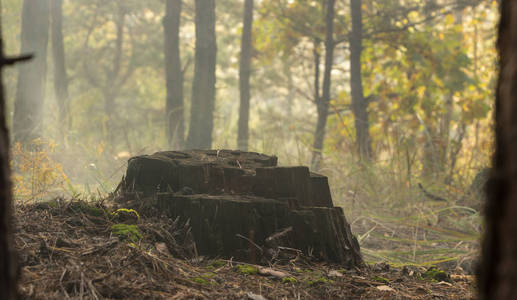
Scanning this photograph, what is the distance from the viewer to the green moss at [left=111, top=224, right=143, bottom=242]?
2.59m

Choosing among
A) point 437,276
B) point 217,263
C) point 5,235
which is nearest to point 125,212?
point 217,263

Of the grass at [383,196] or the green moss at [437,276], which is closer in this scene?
the green moss at [437,276]

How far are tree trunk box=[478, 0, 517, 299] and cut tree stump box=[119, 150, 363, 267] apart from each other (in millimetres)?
1889

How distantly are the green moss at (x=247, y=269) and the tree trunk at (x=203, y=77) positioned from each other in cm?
564

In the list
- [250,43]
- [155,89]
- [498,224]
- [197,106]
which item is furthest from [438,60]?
[155,89]

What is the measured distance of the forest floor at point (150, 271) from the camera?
1.96 meters

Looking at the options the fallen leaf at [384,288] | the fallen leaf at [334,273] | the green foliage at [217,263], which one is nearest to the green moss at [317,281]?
the fallen leaf at [334,273]

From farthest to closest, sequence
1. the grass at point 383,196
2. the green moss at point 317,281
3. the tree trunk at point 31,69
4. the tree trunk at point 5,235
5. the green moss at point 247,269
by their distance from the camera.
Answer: the tree trunk at point 31,69 → the grass at point 383,196 → the green moss at point 247,269 → the green moss at point 317,281 → the tree trunk at point 5,235

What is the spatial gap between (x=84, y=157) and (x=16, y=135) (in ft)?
6.95

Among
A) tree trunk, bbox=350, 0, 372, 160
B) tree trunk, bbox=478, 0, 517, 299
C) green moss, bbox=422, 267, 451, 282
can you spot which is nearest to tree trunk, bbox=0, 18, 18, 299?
tree trunk, bbox=478, 0, 517, 299

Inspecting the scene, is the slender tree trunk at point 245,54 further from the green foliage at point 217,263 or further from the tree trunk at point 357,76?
the green foliage at point 217,263

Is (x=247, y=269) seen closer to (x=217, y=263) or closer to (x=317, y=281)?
(x=217, y=263)

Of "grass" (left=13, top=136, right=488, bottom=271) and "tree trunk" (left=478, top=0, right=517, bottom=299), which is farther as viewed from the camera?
"grass" (left=13, top=136, right=488, bottom=271)

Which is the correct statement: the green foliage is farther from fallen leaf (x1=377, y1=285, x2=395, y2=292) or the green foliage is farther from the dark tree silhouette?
the dark tree silhouette
